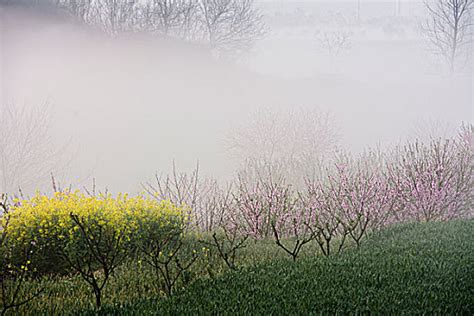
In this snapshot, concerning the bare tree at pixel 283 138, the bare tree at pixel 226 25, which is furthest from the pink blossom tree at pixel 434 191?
the bare tree at pixel 226 25

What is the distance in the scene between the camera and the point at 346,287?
140 inches

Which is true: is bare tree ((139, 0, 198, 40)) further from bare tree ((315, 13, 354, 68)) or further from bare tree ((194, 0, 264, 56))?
bare tree ((315, 13, 354, 68))

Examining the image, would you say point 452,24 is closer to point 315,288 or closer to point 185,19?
point 185,19

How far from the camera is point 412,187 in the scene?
8.01m

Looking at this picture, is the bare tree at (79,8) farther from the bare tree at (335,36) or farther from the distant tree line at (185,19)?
the bare tree at (335,36)

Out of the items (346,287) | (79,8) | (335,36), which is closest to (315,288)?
(346,287)

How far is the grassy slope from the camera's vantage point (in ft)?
10.5

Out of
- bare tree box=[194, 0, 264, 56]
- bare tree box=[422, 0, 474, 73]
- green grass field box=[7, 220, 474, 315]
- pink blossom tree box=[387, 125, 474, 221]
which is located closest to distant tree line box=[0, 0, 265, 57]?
bare tree box=[194, 0, 264, 56]

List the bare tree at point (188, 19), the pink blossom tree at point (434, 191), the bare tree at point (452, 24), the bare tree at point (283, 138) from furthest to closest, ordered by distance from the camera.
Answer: the bare tree at point (188, 19) < the bare tree at point (452, 24) < the bare tree at point (283, 138) < the pink blossom tree at point (434, 191)

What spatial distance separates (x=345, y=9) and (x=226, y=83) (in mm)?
25346

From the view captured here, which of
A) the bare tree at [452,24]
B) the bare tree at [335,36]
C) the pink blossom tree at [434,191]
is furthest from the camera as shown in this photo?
the bare tree at [335,36]

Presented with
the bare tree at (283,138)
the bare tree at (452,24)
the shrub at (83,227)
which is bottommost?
the bare tree at (283,138)

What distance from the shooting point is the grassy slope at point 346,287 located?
3195 millimetres

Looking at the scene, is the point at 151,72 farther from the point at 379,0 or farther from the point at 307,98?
the point at 379,0
